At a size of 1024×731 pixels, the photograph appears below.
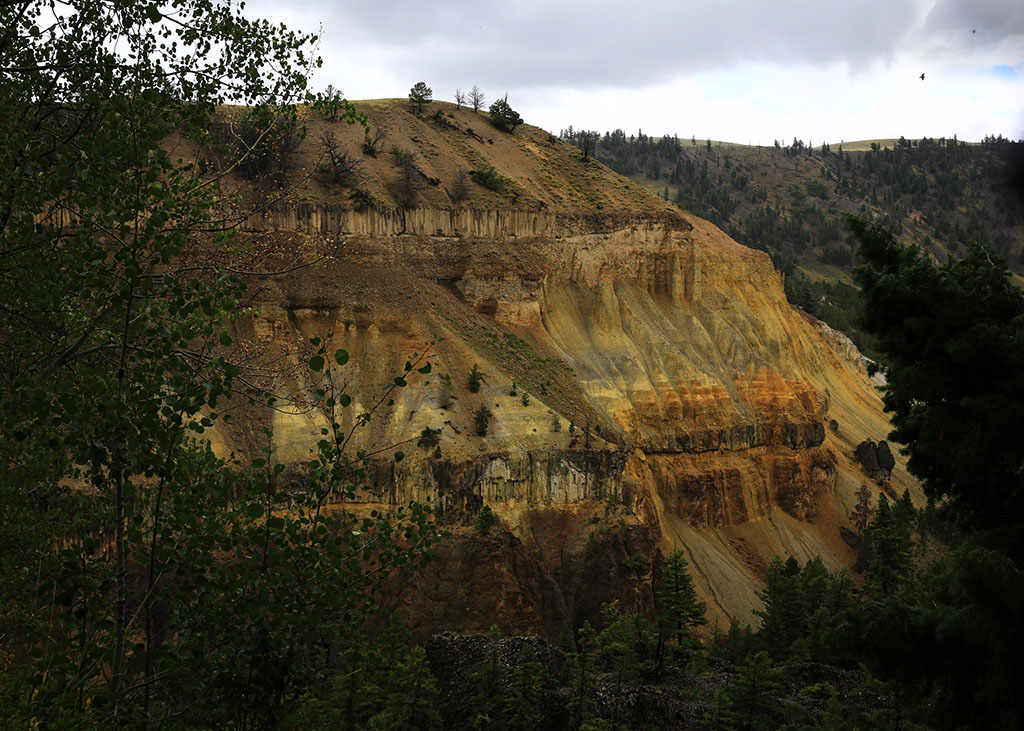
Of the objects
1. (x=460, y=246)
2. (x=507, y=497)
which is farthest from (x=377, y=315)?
(x=507, y=497)

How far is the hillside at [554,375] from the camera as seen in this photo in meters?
43.8

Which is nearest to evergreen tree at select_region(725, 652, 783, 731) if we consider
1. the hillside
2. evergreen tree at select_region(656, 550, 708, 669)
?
evergreen tree at select_region(656, 550, 708, 669)

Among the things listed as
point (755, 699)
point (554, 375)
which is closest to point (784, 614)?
point (755, 699)

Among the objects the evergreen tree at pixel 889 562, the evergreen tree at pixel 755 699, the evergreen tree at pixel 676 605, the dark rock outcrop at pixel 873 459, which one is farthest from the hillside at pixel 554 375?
the evergreen tree at pixel 755 699

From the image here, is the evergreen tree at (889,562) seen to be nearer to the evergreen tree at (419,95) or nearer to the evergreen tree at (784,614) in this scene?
the evergreen tree at (784,614)

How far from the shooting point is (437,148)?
68.1m

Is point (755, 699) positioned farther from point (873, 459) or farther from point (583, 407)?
point (873, 459)

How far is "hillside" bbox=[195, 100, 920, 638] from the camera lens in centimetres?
4384

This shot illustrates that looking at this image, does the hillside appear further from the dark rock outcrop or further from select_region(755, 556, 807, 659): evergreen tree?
select_region(755, 556, 807, 659): evergreen tree

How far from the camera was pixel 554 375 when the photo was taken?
5494 cm

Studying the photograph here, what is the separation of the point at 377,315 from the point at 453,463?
12.1 metres

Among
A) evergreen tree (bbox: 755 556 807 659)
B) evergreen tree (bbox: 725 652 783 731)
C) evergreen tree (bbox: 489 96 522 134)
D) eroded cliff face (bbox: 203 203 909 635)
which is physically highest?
evergreen tree (bbox: 489 96 522 134)

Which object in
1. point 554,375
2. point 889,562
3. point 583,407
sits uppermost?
point 554,375

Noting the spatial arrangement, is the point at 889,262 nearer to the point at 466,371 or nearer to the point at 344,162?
the point at 466,371
